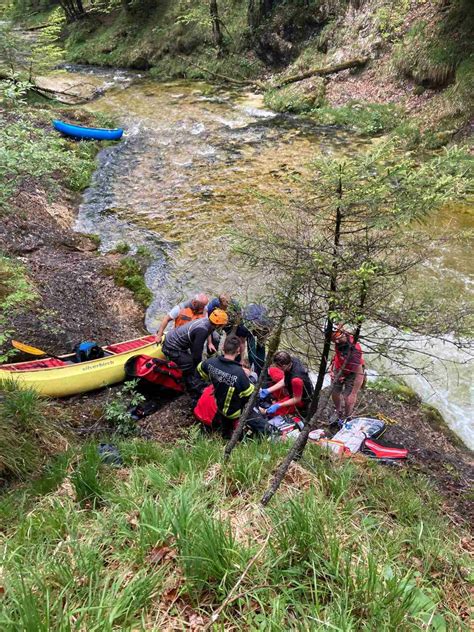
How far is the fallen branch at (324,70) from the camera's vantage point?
18.9 meters

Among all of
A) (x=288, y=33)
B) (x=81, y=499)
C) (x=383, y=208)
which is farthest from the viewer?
(x=288, y=33)

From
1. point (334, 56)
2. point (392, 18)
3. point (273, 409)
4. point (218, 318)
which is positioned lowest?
point (273, 409)

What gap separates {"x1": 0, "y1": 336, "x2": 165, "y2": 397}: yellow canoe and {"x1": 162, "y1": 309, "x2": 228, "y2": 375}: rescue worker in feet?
1.82

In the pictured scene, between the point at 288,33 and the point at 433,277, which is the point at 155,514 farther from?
the point at 288,33

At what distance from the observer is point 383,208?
126 inches

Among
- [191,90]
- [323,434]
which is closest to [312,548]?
[323,434]

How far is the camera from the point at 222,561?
2.41m

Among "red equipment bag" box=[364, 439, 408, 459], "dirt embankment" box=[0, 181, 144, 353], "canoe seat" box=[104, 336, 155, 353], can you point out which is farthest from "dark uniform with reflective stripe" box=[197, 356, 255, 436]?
"dirt embankment" box=[0, 181, 144, 353]

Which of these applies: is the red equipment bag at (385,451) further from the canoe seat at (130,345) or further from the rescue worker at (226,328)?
the canoe seat at (130,345)

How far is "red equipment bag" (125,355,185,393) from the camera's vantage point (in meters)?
6.19

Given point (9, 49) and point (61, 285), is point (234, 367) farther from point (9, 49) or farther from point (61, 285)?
point (9, 49)

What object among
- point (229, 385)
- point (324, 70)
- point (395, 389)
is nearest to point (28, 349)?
point (229, 385)

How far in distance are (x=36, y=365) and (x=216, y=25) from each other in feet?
81.0

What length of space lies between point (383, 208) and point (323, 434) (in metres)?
3.37
